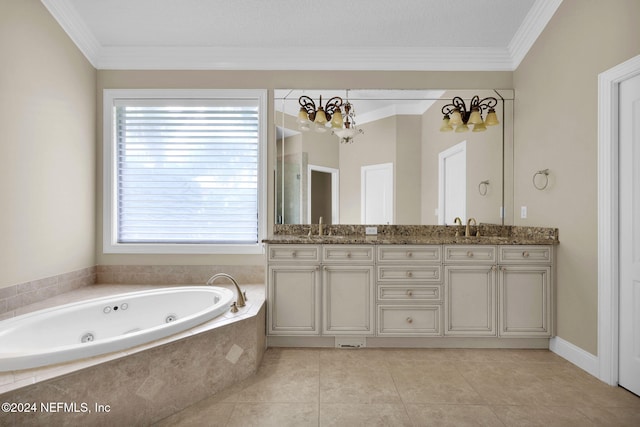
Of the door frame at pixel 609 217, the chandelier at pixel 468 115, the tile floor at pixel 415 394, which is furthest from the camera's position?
the chandelier at pixel 468 115

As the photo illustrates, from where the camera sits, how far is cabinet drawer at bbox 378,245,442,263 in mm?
2494

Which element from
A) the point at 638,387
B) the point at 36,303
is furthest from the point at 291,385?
the point at 638,387

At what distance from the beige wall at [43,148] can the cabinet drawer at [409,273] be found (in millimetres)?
2645

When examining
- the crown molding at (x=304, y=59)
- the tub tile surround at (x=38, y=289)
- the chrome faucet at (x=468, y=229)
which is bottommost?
the tub tile surround at (x=38, y=289)

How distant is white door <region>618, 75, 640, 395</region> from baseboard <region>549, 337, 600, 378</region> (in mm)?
138

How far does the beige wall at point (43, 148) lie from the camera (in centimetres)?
212

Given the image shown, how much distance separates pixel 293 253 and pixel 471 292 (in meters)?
1.47

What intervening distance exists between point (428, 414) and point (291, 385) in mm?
835

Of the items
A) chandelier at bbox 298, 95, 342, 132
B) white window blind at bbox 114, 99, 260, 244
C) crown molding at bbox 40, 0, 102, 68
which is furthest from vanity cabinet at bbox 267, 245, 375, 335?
crown molding at bbox 40, 0, 102, 68

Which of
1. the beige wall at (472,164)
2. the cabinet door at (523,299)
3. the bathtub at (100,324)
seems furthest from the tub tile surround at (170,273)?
the cabinet door at (523,299)

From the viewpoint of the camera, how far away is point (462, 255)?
2498 millimetres

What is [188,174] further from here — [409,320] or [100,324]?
[409,320]

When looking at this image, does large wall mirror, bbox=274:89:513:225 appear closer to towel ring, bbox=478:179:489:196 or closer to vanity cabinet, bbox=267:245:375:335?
towel ring, bbox=478:179:489:196

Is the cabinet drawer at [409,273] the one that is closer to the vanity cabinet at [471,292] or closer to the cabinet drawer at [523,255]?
the vanity cabinet at [471,292]
